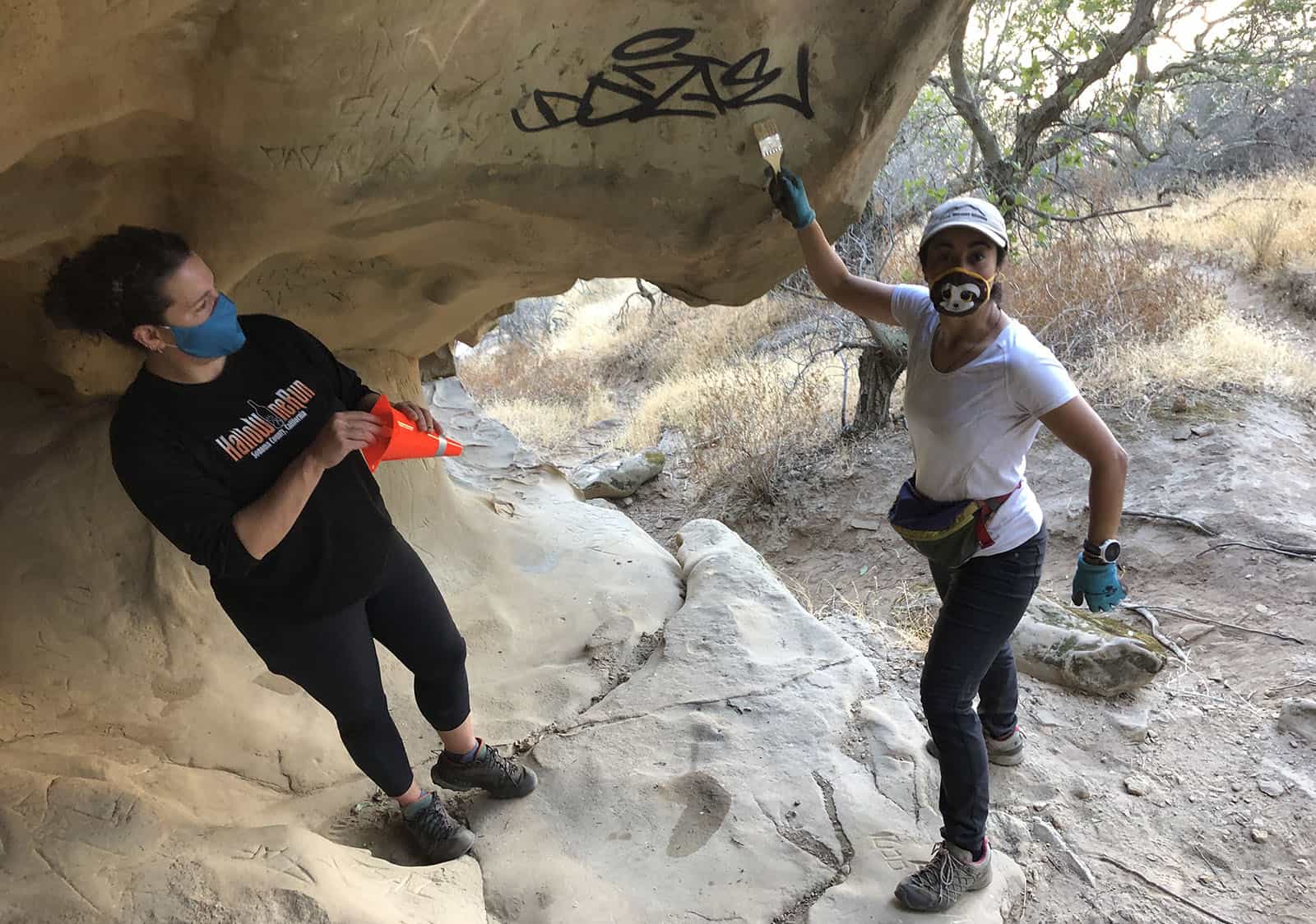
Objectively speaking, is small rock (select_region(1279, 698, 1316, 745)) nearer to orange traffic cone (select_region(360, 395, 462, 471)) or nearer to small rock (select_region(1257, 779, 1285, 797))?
Answer: small rock (select_region(1257, 779, 1285, 797))

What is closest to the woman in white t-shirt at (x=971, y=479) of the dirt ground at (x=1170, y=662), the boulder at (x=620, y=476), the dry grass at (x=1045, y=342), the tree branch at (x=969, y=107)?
the dirt ground at (x=1170, y=662)

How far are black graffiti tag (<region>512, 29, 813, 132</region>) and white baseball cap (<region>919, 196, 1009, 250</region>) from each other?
59 centimetres

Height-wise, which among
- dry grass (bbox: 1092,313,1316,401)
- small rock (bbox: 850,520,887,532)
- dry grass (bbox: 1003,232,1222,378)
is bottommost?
small rock (bbox: 850,520,887,532)

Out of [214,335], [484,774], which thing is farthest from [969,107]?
[214,335]

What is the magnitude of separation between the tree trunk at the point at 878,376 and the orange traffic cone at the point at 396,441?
16.4 feet

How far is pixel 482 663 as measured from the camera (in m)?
3.21

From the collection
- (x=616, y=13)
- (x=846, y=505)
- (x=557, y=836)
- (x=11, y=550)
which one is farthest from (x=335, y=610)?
(x=846, y=505)

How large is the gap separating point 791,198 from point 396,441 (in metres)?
1.20

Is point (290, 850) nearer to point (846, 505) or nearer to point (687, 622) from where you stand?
point (687, 622)

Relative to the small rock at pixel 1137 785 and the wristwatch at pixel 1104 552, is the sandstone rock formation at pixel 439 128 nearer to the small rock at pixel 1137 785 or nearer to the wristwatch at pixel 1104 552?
the wristwatch at pixel 1104 552

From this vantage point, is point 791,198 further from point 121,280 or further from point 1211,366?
point 1211,366

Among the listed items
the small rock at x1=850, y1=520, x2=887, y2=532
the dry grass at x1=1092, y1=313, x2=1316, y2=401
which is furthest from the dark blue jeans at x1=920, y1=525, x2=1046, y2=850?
the dry grass at x1=1092, y1=313, x2=1316, y2=401

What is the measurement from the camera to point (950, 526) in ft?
6.28

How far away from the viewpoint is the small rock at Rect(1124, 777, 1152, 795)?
2.74 meters
